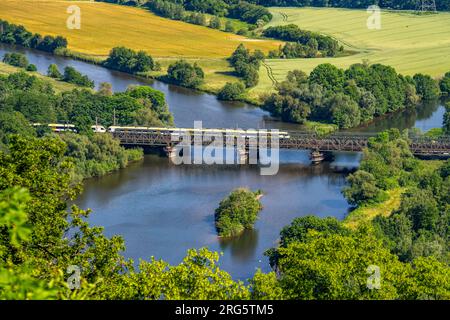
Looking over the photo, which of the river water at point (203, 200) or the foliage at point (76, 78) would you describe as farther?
the foliage at point (76, 78)

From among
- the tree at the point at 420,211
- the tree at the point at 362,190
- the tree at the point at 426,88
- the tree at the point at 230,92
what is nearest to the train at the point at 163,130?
the tree at the point at 362,190

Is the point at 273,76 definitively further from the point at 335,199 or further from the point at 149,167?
the point at 335,199

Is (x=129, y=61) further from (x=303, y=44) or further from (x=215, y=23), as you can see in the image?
(x=215, y=23)

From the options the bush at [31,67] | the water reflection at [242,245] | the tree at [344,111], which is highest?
the bush at [31,67]

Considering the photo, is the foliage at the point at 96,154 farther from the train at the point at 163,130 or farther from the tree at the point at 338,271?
the tree at the point at 338,271

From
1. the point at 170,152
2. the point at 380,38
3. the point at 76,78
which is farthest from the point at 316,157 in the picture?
the point at 380,38
